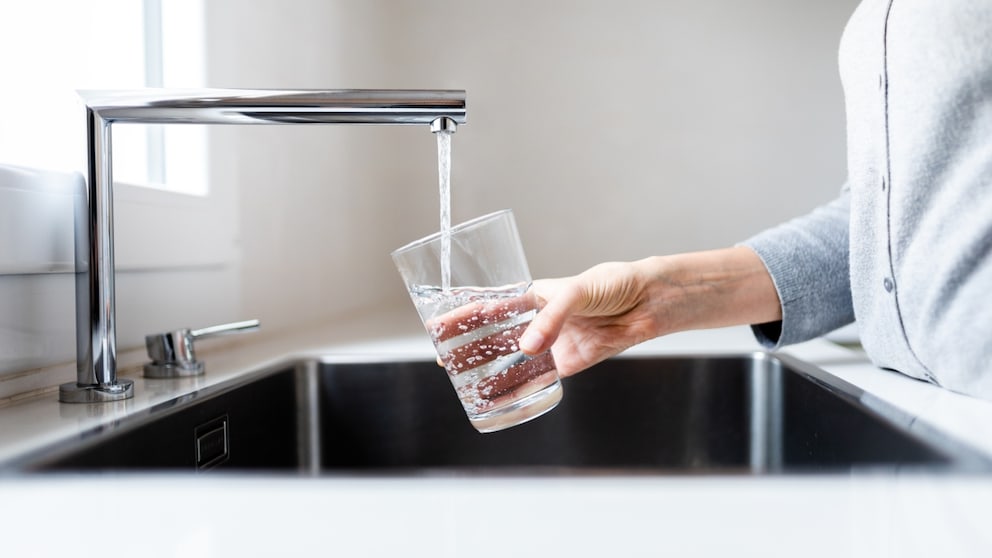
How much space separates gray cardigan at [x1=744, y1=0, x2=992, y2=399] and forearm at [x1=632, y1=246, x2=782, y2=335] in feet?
0.35

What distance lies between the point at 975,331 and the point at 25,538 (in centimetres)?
68

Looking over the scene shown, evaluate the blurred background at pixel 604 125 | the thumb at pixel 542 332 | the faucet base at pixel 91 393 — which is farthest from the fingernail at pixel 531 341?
A: the blurred background at pixel 604 125

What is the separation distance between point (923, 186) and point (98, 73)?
34.6 inches

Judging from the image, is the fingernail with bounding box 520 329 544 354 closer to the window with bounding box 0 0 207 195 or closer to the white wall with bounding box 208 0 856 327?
the window with bounding box 0 0 207 195

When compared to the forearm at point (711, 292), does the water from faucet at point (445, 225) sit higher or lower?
higher

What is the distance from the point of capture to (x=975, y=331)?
0.67 m

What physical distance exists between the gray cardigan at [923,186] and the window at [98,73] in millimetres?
698

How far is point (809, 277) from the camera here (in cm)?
90

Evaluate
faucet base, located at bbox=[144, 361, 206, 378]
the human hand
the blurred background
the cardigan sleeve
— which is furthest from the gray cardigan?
the blurred background

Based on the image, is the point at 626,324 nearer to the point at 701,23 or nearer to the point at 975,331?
the point at 975,331

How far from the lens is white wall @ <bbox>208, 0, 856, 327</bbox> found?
1.79 metres

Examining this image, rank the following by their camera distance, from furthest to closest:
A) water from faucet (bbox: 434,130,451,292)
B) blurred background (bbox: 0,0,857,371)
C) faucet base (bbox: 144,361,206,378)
Answer: blurred background (bbox: 0,0,857,371), faucet base (bbox: 144,361,206,378), water from faucet (bbox: 434,130,451,292)

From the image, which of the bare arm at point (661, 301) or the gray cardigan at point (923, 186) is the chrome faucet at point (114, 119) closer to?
the bare arm at point (661, 301)

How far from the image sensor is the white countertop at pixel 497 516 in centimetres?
33
